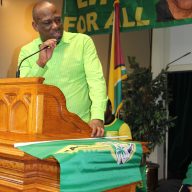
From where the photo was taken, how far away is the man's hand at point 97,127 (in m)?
1.48

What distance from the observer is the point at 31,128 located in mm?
1304

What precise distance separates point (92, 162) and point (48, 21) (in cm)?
75

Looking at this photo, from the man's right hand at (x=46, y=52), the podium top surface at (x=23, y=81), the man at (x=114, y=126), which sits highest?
the man's right hand at (x=46, y=52)

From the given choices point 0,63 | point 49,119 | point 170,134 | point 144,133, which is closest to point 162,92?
point 144,133

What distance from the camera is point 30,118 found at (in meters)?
1.31

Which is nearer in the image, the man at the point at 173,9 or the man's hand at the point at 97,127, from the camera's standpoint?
the man's hand at the point at 97,127

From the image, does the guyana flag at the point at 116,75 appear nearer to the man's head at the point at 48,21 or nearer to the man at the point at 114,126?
the man at the point at 114,126

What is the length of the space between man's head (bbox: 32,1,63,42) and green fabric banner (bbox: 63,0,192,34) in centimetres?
266

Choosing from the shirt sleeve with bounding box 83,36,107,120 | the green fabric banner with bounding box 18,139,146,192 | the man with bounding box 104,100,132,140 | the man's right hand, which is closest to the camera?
the green fabric banner with bounding box 18,139,146,192

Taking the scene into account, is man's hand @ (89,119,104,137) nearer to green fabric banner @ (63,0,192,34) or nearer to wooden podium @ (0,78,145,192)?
wooden podium @ (0,78,145,192)

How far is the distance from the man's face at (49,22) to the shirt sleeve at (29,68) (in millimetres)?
147

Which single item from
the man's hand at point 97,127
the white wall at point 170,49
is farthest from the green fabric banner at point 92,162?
the white wall at point 170,49

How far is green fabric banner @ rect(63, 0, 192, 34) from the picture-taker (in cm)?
413

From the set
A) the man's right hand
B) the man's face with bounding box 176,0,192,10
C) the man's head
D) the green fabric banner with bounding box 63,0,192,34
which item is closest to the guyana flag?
the green fabric banner with bounding box 63,0,192,34
